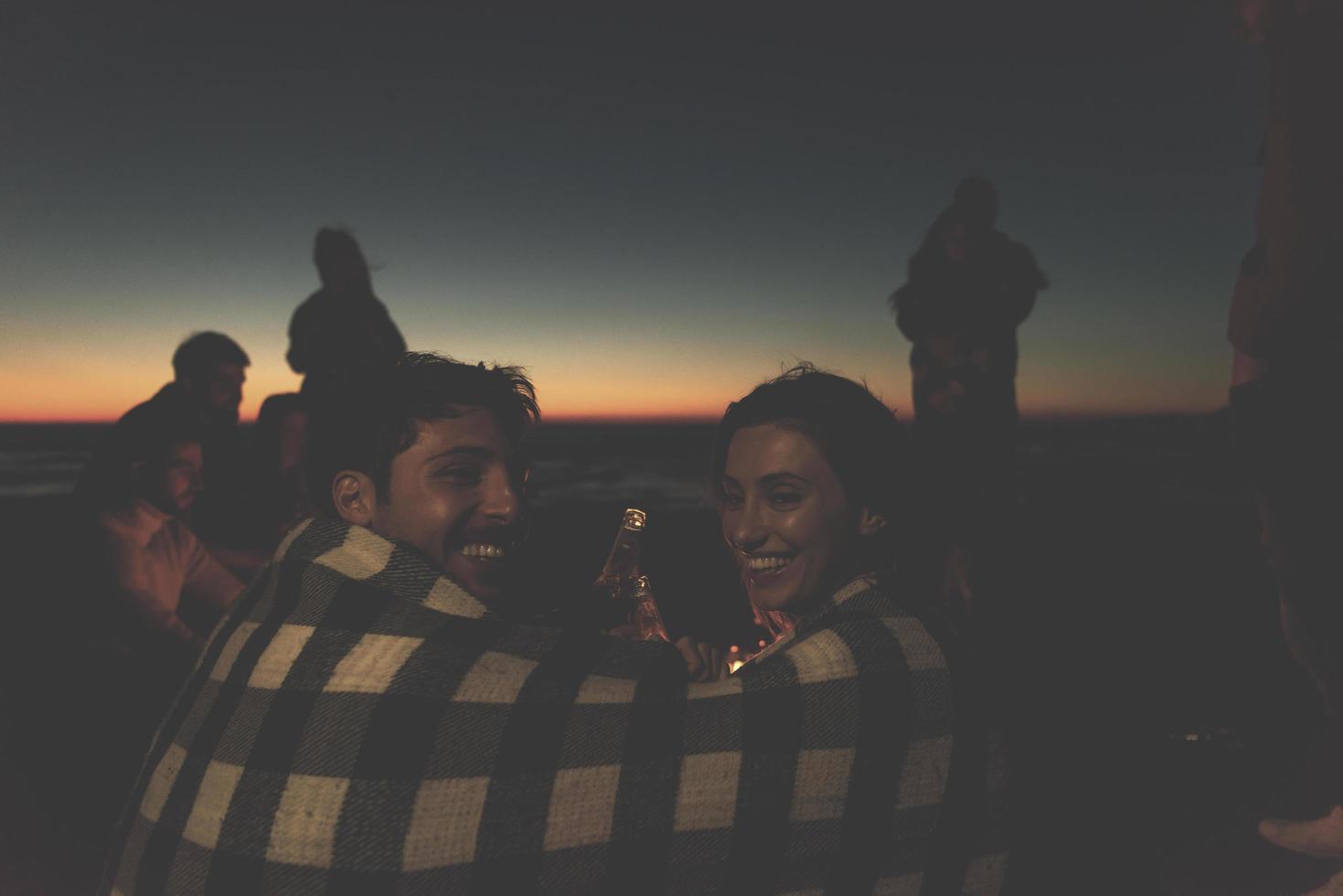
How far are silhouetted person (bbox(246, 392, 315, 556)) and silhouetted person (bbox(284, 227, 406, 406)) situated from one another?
195 mm

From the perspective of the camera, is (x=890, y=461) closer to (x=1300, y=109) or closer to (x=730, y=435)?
(x=730, y=435)

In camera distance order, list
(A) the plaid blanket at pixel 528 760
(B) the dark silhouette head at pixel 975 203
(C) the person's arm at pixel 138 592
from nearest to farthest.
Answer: (A) the plaid blanket at pixel 528 760, (C) the person's arm at pixel 138 592, (B) the dark silhouette head at pixel 975 203

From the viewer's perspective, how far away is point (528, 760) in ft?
4.01

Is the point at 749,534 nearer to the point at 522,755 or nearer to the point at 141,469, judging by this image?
the point at 522,755

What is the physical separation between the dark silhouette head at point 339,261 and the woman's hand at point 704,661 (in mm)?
3849

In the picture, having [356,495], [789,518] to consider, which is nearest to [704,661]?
[789,518]

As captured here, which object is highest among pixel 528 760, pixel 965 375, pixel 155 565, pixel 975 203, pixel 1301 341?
pixel 975 203

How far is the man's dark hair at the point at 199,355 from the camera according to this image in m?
4.43

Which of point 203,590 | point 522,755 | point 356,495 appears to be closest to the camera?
point 522,755

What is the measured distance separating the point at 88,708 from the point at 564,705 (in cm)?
339

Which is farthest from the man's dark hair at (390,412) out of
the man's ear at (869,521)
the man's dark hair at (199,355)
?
the man's dark hair at (199,355)

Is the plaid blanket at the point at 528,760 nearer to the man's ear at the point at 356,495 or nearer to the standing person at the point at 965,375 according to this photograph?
the man's ear at the point at 356,495

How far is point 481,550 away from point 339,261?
12.2 ft

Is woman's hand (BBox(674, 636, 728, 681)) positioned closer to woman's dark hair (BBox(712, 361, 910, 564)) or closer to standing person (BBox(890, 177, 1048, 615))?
woman's dark hair (BBox(712, 361, 910, 564))
